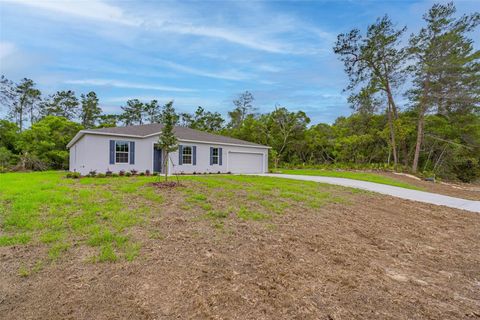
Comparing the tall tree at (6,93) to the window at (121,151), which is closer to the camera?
the window at (121,151)

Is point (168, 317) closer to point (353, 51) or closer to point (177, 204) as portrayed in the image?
point (177, 204)

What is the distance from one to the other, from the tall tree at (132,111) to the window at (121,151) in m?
24.9

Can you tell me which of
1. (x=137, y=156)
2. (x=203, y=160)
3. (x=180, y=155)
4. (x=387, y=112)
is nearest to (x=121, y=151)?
(x=137, y=156)

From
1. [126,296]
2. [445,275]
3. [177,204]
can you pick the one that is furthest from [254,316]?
[177,204]

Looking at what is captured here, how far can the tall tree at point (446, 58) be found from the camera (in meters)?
18.6

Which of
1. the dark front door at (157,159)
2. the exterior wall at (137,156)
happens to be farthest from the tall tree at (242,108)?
the dark front door at (157,159)

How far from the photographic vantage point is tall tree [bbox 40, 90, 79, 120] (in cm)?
3139

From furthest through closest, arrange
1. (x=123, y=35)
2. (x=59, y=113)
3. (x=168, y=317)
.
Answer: (x=59, y=113) < (x=123, y=35) < (x=168, y=317)

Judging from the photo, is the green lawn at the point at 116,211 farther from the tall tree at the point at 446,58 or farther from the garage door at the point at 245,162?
the tall tree at the point at 446,58

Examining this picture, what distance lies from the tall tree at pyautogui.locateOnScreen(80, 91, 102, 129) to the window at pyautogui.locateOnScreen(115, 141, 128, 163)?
79.0ft

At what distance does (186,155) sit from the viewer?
15414 mm

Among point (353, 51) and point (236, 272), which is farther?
point (353, 51)

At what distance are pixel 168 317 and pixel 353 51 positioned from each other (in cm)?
2513

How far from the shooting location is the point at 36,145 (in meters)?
20.6
